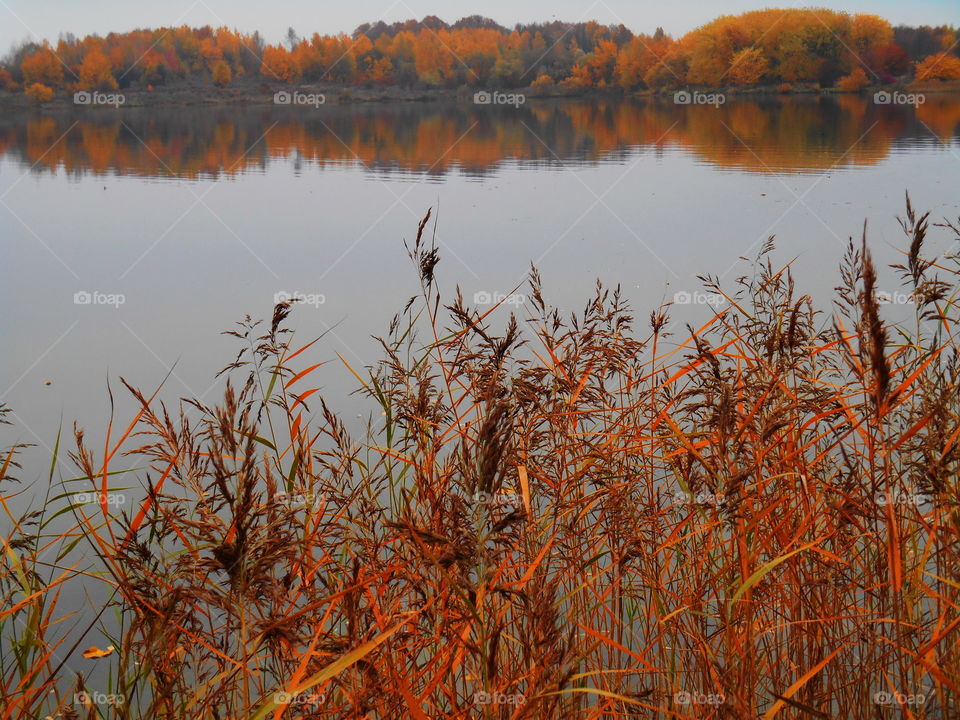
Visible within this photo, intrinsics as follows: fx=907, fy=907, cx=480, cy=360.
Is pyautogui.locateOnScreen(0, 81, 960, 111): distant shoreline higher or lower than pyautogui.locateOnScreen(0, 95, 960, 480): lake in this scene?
higher

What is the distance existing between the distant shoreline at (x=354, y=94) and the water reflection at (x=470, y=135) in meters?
0.35

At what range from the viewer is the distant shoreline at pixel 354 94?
2503 cm

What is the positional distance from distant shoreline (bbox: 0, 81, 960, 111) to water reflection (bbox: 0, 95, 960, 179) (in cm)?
35

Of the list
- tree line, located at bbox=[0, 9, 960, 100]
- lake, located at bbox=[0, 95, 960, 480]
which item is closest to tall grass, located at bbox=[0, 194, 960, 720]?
lake, located at bbox=[0, 95, 960, 480]

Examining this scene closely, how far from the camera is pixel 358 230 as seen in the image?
339 inches

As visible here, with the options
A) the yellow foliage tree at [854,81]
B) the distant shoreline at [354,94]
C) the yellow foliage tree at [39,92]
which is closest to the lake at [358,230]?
the yellow foliage tree at [39,92]

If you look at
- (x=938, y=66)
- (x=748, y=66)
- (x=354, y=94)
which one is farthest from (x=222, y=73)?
(x=938, y=66)

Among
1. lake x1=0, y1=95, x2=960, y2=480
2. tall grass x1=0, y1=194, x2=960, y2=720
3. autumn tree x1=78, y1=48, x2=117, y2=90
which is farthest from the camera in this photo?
autumn tree x1=78, y1=48, x2=117, y2=90

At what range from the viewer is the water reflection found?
13906 millimetres

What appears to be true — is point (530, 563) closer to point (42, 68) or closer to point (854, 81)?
point (42, 68)

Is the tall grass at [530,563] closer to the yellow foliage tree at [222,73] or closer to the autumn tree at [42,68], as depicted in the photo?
the yellow foliage tree at [222,73]

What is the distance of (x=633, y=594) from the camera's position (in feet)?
7.66

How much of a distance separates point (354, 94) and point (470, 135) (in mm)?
9684

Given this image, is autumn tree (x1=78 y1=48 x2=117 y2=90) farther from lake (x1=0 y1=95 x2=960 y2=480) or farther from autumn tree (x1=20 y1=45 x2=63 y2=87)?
lake (x1=0 y1=95 x2=960 y2=480)
